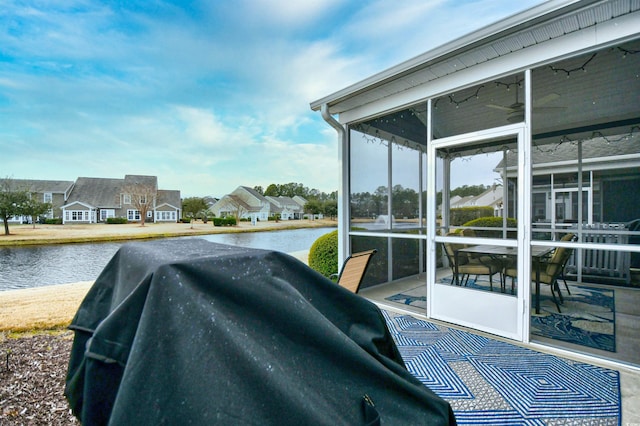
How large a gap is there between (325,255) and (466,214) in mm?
2810

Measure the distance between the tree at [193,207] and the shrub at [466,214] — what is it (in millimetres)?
23029

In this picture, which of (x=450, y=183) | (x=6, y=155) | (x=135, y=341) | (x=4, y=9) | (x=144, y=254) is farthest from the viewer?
(x=6, y=155)

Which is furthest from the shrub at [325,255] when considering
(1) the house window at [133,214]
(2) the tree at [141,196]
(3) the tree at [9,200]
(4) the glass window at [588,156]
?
(1) the house window at [133,214]

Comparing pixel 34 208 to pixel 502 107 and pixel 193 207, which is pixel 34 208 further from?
pixel 502 107

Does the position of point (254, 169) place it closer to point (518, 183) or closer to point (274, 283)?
point (518, 183)

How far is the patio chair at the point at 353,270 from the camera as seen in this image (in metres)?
3.61

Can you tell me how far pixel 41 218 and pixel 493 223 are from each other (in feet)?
75.3

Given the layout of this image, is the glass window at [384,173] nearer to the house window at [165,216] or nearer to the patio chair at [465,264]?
the patio chair at [465,264]

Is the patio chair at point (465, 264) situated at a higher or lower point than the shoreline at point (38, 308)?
higher

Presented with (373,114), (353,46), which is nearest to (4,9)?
(353,46)

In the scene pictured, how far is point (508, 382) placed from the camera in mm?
2508

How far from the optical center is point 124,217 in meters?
23.2

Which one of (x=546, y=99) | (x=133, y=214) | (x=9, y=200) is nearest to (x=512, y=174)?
(x=546, y=99)

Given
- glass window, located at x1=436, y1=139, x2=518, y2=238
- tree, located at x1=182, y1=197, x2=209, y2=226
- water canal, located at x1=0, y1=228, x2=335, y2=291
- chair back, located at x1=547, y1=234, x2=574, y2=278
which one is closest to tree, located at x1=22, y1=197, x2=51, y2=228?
water canal, located at x1=0, y1=228, x2=335, y2=291
